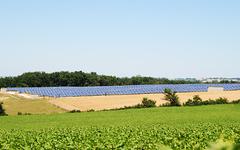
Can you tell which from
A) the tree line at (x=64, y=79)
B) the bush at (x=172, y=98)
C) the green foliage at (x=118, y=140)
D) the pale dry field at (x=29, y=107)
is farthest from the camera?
the tree line at (x=64, y=79)

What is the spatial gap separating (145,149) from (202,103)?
4093 centimetres

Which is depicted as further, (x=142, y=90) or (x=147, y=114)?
(x=142, y=90)

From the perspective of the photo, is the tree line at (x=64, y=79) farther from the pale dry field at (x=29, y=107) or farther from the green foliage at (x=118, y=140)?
the green foliage at (x=118, y=140)

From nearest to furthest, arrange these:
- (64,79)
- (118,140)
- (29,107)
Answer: (118,140) < (29,107) < (64,79)

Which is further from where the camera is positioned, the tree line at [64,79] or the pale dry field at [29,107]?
the tree line at [64,79]

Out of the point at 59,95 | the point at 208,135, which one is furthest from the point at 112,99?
the point at 208,135

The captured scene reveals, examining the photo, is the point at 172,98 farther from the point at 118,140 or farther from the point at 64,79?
the point at 64,79

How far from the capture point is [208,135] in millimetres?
19141

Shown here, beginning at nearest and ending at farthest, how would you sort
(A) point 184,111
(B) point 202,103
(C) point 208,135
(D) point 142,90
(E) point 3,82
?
(C) point 208,135 → (A) point 184,111 → (B) point 202,103 → (D) point 142,90 → (E) point 3,82

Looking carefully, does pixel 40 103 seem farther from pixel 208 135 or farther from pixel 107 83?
pixel 107 83

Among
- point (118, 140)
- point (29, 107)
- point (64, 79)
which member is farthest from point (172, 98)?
point (64, 79)

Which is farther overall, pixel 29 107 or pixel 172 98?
pixel 172 98

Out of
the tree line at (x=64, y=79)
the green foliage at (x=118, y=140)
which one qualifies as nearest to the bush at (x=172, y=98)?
the green foliage at (x=118, y=140)

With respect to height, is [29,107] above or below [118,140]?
above
